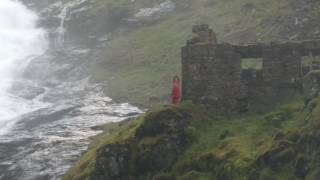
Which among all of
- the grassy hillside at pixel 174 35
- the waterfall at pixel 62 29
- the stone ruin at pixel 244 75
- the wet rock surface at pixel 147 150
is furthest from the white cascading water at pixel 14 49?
the wet rock surface at pixel 147 150

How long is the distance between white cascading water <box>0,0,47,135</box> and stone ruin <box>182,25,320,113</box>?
1725 inches

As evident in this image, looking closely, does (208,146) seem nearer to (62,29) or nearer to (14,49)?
(62,29)

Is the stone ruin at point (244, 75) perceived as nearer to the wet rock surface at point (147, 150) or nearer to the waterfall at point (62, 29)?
the wet rock surface at point (147, 150)

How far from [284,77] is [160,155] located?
6.68 meters

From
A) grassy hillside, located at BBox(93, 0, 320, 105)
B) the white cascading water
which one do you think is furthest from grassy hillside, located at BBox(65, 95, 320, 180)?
the white cascading water

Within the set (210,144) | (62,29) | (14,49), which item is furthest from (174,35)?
(210,144)

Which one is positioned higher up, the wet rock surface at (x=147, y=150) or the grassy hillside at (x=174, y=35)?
the grassy hillside at (x=174, y=35)

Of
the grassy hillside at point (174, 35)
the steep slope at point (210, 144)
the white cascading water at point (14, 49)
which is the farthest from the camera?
the white cascading water at point (14, 49)

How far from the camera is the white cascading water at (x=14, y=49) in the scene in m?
85.8

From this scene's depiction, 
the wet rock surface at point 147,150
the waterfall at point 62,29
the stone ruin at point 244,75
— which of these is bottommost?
the wet rock surface at point 147,150

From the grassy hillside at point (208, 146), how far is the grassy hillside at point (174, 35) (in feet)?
140

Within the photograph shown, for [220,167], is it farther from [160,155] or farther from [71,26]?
[71,26]

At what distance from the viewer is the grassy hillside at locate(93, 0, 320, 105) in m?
76.4

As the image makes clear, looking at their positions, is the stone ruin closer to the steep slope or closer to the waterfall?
the steep slope
